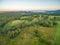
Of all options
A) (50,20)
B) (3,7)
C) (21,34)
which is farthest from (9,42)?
(50,20)

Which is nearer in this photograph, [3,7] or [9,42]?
[9,42]

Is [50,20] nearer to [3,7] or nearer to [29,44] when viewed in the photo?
[29,44]

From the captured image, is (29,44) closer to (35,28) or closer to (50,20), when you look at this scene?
(35,28)

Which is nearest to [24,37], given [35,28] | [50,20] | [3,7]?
[35,28]

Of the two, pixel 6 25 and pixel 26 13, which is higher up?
pixel 26 13

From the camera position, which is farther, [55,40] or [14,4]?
[14,4]

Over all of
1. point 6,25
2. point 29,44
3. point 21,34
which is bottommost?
point 29,44
